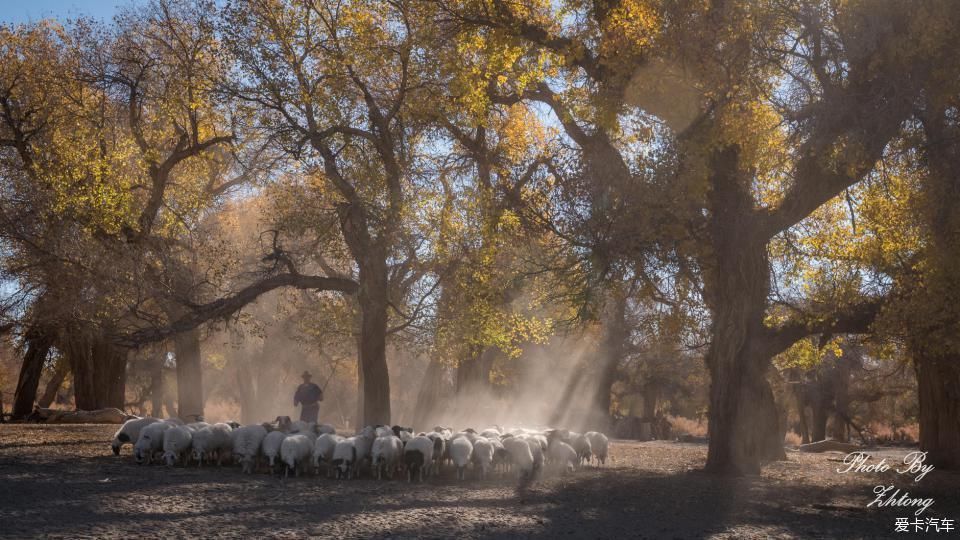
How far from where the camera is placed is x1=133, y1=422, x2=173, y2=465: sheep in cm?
1600

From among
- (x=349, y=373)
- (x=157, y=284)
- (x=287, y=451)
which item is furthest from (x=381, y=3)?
(x=349, y=373)

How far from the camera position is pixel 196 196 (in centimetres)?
2578

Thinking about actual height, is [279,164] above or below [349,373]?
above

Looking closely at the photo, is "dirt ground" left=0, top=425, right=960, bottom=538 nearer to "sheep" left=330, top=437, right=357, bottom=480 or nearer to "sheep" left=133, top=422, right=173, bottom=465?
"sheep" left=133, top=422, right=173, bottom=465

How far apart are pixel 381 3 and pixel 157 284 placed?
8.21m

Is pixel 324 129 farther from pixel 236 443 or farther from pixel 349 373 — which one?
pixel 349 373

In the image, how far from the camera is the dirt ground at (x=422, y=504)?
1022cm

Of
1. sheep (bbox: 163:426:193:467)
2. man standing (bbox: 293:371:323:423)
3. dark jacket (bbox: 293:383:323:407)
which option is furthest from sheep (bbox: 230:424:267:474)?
dark jacket (bbox: 293:383:323:407)

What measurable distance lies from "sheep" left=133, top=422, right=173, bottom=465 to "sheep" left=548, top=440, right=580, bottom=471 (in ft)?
24.6

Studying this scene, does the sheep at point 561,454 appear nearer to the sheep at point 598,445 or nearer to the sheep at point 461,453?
the sheep at point 598,445

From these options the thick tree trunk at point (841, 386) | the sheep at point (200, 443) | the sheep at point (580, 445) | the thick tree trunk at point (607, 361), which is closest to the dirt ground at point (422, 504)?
the sheep at point (200, 443)

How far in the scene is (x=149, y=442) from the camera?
16.0 m

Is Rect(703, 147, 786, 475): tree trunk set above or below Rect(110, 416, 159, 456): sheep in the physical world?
above

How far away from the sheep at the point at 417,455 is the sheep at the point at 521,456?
5.59 feet
